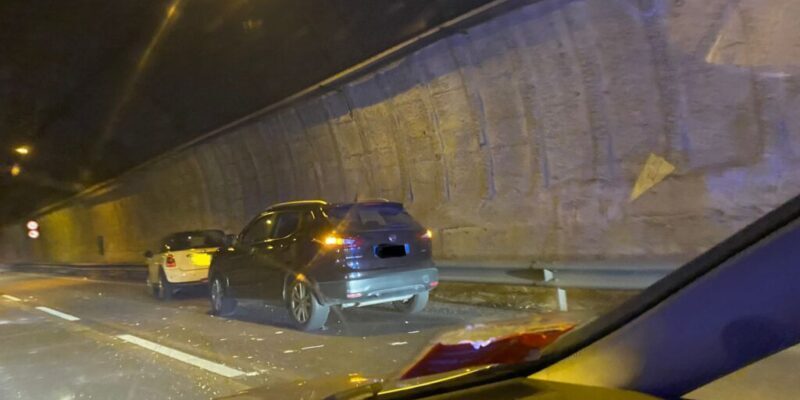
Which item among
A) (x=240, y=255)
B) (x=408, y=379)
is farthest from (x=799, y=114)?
(x=240, y=255)

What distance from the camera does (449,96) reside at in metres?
13.5

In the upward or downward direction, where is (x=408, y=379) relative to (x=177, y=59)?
downward

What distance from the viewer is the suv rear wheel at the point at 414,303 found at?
11.2m

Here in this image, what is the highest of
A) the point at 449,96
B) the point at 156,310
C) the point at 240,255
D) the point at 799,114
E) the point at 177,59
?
the point at 177,59

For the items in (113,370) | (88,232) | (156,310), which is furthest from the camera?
(88,232)

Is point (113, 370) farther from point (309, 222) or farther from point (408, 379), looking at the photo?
point (408, 379)

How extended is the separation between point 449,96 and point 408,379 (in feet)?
34.4

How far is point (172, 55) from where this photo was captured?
14.6 m

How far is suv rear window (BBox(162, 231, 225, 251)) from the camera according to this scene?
17.5 m

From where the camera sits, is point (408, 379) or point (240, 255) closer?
point (408, 379)

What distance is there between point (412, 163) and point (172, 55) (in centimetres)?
520

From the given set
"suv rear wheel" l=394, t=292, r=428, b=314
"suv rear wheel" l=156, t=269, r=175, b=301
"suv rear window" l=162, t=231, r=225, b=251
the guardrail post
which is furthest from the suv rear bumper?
"suv rear window" l=162, t=231, r=225, b=251

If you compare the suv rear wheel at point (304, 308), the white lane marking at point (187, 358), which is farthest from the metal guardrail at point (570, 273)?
the white lane marking at point (187, 358)

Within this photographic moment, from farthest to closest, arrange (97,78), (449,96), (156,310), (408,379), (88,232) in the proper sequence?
(88,232) → (97,78) → (156,310) → (449,96) → (408,379)
